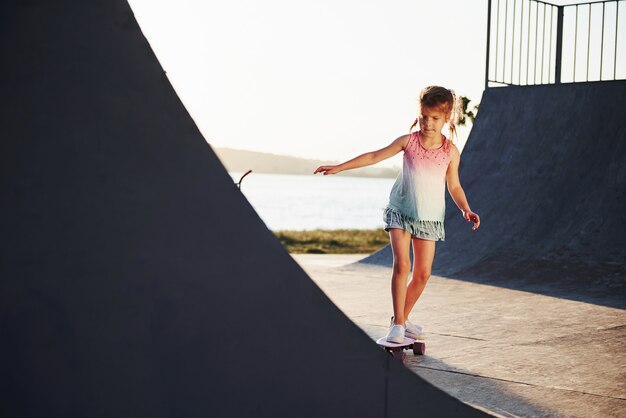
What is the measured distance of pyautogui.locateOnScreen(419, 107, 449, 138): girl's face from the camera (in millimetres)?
4047

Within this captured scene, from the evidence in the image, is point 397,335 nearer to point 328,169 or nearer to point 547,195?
point 328,169

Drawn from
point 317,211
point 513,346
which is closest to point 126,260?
point 513,346

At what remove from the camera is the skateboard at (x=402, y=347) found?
4.18 m

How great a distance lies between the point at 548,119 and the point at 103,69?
29.5 feet

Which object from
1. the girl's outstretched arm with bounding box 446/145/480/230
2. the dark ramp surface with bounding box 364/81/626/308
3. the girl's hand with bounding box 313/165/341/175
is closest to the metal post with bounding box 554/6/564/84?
the dark ramp surface with bounding box 364/81/626/308

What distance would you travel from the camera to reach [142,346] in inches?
67.1

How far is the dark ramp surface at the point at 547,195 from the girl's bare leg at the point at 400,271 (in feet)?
11.2

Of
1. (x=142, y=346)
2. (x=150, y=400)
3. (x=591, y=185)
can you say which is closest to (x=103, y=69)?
(x=142, y=346)

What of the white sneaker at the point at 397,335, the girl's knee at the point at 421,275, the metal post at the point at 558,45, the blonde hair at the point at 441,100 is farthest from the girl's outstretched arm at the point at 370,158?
the metal post at the point at 558,45

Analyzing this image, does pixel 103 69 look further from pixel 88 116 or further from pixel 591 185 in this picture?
pixel 591 185

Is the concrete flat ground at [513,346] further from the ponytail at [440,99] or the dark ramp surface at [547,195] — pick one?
the ponytail at [440,99]

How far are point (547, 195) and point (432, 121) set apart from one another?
213 inches

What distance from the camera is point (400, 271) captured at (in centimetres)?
410

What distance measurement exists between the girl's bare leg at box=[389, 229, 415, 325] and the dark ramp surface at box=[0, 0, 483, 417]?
2218mm
